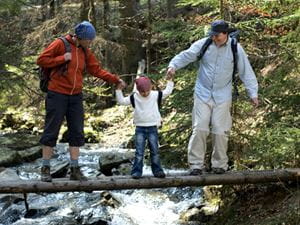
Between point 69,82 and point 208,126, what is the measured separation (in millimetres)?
1985

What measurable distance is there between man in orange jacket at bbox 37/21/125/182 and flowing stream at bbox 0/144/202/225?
10.4 ft

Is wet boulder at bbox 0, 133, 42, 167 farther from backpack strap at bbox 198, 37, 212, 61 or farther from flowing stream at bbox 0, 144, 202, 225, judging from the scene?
backpack strap at bbox 198, 37, 212, 61

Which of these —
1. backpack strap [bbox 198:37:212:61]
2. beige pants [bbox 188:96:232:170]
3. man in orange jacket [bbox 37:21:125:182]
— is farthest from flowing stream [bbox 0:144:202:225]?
backpack strap [bbox 198:37:212:61]

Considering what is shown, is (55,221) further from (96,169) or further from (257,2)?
(257,2)

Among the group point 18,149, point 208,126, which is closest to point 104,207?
point 208,126

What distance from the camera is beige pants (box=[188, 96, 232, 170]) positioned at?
6781 millimetres

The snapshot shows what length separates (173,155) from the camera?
29.5ft

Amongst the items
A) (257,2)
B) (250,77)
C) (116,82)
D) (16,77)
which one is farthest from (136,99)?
(16,77)

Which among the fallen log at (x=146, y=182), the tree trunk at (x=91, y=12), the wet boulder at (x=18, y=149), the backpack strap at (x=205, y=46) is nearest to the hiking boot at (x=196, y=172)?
the fallen log at (x=146, y=182)

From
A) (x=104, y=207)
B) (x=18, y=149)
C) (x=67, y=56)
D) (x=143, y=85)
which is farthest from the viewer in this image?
(x=18, y=149)

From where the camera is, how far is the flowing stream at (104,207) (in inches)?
380

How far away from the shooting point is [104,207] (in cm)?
1016

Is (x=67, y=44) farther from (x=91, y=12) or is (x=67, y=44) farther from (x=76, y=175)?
(x=91, y=12)

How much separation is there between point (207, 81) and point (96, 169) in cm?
725
